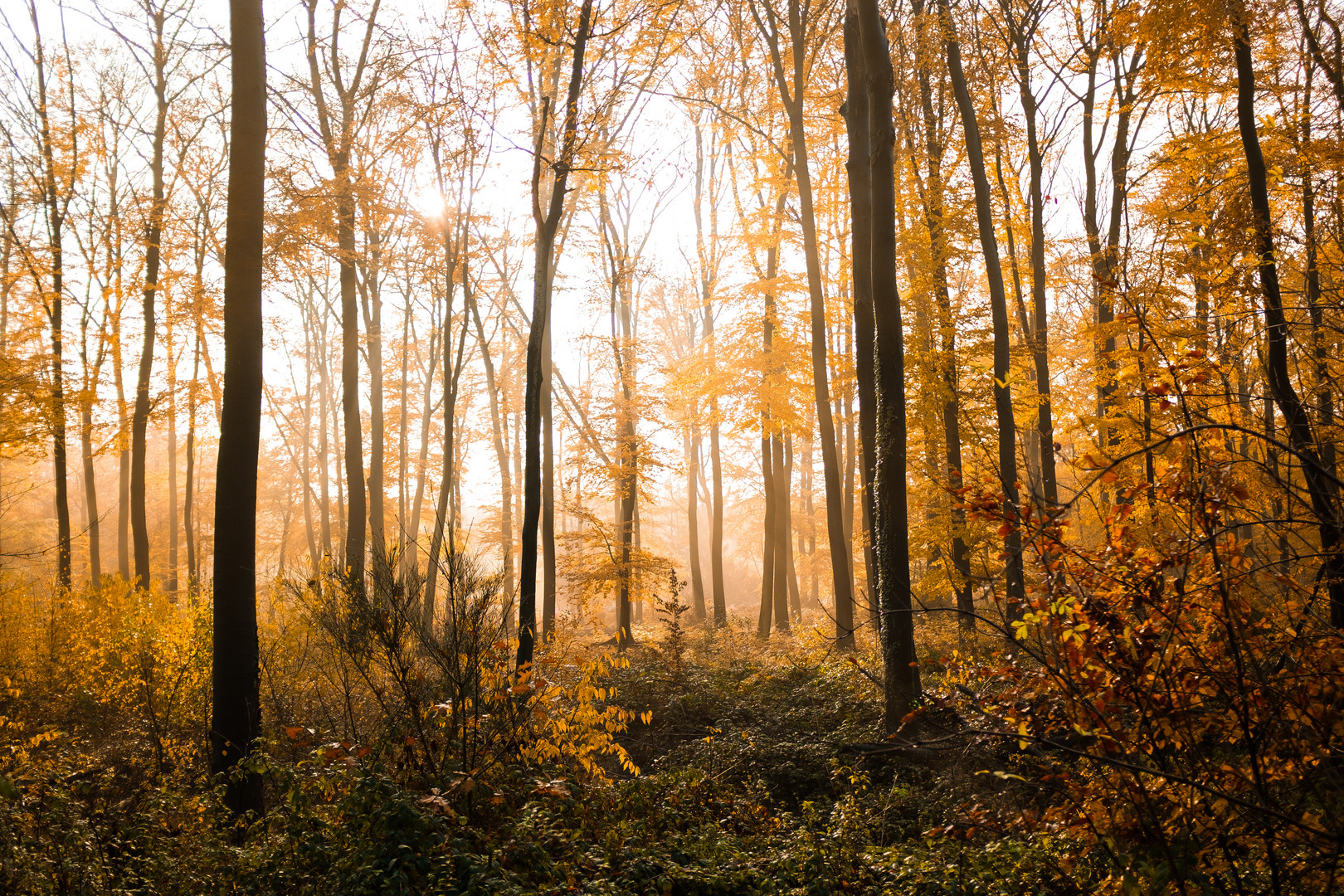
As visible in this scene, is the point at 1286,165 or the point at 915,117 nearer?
the point at 1286,165

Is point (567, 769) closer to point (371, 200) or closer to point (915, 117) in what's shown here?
point (371, 200)

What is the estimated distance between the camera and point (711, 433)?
21.5 m

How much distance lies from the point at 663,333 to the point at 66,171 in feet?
→ 62.3

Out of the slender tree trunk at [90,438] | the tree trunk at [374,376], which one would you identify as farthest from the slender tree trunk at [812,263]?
the slender tree trunk at [90,438]

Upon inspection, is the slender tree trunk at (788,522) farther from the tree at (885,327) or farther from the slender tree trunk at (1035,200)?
the tree at (885,327)

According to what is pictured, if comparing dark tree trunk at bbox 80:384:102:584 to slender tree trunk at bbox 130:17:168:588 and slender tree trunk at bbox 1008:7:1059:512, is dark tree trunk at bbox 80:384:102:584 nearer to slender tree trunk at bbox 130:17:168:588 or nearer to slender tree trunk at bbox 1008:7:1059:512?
slender tree trunk at bbox 130:17:168:588

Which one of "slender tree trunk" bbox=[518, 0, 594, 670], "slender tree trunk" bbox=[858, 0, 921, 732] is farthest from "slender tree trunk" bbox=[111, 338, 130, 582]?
"slender tree trunk" bbox=[858, 0, 921, 732]

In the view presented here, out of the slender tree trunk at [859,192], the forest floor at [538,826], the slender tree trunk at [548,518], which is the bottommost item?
the forest floor at [538,826]

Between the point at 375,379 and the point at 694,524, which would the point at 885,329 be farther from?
the point at 694,524

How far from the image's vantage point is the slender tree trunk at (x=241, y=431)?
5.38 meters

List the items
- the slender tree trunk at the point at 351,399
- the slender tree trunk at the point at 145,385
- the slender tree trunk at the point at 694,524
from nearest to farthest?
the slender tree trunk at the point at 351,399 < the slender tree trunk at the point at 145,385 < the slender tree trunk at the point at 694,524

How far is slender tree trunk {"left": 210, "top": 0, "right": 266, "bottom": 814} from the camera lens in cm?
538

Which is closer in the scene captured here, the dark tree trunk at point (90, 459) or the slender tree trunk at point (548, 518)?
the dark tree trunk at point (90, 459)

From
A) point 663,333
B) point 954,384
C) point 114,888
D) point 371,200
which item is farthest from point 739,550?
point 114,888
